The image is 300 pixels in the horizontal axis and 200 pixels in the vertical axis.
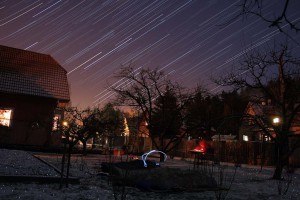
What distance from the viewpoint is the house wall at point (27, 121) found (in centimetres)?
2419

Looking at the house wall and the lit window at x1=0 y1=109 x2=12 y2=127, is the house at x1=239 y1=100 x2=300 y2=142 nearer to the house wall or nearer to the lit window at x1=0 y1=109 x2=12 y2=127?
the house wall

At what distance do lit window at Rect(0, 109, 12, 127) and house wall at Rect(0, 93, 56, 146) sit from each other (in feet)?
0.99

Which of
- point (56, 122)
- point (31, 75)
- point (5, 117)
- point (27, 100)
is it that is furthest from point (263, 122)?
point (31, 75)

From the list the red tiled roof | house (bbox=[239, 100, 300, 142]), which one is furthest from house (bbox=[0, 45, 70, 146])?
house (bbox=[239, 100, 300, 142])

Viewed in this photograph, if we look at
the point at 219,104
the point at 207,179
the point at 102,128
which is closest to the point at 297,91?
the point at 207,179

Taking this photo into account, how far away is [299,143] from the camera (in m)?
14.5

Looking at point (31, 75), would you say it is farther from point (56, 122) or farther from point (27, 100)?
point (56, 122)

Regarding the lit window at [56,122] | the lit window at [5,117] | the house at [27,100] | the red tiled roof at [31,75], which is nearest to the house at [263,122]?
the lit window at [56,122]

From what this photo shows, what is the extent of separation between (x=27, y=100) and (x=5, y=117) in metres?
2.12

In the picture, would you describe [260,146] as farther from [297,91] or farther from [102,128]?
[102,128]

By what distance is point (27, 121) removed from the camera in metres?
24.7

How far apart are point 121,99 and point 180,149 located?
15.0 m

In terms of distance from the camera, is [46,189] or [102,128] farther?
[102,128]

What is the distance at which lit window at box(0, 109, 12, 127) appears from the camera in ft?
78.9
